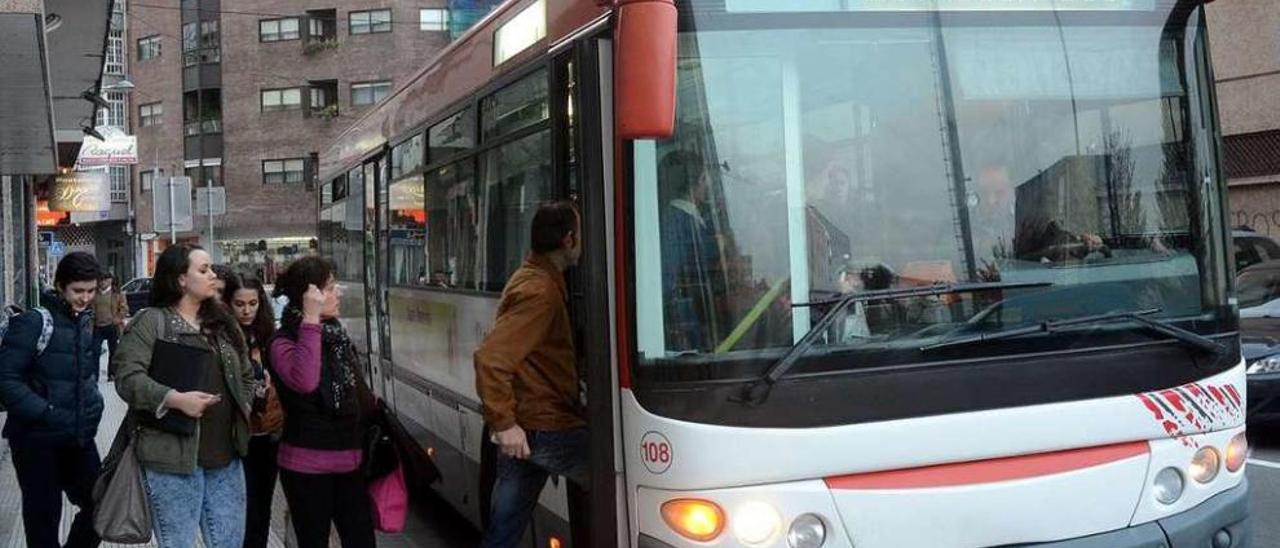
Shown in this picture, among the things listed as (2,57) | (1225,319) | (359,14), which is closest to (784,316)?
(1225,319)

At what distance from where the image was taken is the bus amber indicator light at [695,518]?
147 inches

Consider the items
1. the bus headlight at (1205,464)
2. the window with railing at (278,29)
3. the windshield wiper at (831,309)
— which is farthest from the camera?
the window with railing at (278,29)

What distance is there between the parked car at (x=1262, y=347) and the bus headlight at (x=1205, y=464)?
3.88 meters

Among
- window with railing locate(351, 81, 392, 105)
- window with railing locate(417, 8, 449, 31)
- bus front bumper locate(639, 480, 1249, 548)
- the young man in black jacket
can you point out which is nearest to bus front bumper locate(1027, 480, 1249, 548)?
bus front bumper locate(639, 480, 1249, 548)

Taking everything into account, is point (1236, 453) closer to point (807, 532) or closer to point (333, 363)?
point (807, 532)

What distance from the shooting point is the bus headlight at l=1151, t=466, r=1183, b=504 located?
4.14 m

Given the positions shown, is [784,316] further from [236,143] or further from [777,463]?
[236,143]

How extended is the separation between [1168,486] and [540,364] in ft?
7.77

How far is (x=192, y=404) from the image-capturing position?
433 cm

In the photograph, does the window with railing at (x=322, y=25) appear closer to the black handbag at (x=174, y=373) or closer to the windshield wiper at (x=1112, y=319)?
the black handbag at (x=174, y=373)

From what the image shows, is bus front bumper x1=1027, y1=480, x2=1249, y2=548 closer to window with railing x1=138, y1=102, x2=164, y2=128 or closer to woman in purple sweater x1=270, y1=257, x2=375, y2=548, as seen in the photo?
woman in purple sweater x1=270, y1=257, x2=375, y2=548

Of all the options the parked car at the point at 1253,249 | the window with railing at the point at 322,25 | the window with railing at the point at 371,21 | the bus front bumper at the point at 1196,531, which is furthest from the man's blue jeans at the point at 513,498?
the window with railing at the point at 322,25

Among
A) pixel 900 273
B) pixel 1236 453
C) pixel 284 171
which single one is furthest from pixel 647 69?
pixel 284 171

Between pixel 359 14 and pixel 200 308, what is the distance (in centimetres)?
4491
